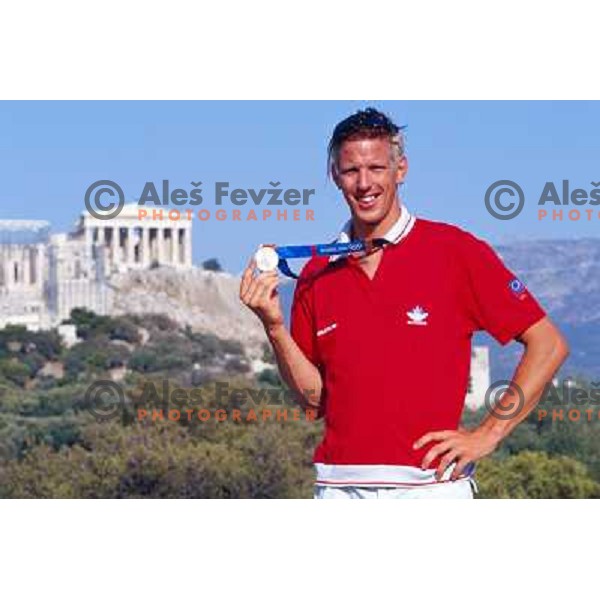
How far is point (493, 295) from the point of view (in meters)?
3.23

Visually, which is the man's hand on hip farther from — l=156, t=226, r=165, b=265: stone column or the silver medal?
l=156, t=226, r=165, b=265: stone column

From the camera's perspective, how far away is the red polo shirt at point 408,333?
3.18 meters

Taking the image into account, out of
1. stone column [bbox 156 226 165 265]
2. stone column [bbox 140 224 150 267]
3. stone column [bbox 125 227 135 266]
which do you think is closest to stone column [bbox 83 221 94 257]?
stone column [bbox 125 227 135 266]

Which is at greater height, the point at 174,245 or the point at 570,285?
the point at 174,245

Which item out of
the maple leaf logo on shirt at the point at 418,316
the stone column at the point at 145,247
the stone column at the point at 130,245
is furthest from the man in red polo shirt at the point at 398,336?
the stone column at the point at 130,245

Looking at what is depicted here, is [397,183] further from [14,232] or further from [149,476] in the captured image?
[14,232]

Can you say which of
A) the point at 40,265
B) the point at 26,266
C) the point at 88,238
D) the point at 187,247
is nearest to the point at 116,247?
the point at 40,265

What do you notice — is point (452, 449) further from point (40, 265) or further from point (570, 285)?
point (40, 265)

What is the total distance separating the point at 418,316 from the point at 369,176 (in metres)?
0.28
